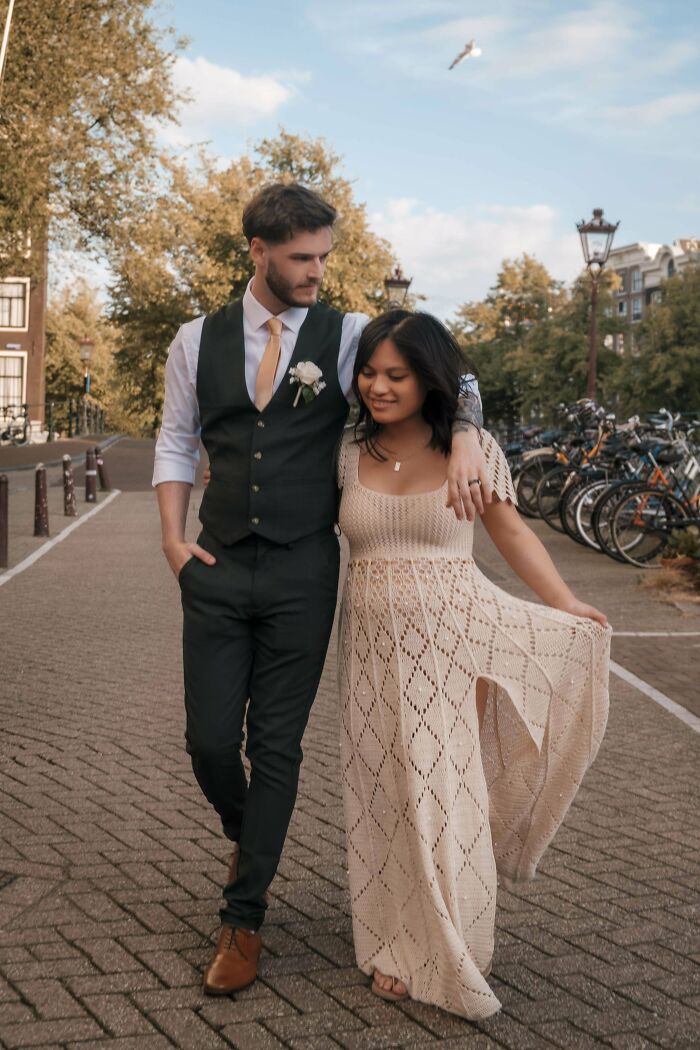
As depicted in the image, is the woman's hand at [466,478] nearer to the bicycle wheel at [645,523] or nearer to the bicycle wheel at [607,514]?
the bicycle wheel at [645,523]

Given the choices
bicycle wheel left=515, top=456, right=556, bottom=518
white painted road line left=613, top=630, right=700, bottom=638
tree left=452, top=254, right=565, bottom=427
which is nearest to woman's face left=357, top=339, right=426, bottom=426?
white painted road line left=613, top=630, right=700, bottom=638

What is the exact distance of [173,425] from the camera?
3789mm

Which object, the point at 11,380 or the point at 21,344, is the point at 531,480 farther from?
the point at 11,380

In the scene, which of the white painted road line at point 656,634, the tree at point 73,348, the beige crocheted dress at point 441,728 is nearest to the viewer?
the beige crocheted dress at point 441,728

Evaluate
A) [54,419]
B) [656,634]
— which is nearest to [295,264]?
[656,634]

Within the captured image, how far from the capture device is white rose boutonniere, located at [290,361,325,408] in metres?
3.52

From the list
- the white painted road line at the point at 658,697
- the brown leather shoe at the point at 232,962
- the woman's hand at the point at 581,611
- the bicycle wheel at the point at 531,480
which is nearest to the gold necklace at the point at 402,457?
the woman's hand at the point at 581,611

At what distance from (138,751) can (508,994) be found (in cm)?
290

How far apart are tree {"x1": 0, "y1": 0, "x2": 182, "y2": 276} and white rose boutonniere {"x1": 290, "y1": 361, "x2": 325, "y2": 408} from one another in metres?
23.3

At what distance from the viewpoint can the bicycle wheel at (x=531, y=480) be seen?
18.8m

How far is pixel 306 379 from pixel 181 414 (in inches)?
16.4

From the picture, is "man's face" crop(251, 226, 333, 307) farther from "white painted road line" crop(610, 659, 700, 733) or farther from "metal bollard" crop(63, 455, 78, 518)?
"metal bollard" crop(63, 455, 78, 518)

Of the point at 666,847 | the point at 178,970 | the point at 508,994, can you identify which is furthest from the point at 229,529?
the point at 666,847

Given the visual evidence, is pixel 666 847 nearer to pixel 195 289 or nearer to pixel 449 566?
pixel 449 566
